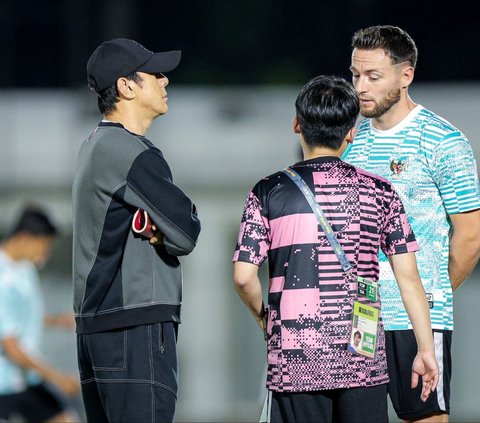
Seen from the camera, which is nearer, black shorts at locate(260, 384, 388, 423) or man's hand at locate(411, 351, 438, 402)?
black shorts at locate(260, 384, 388, 423)

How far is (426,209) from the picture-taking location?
4102 mm

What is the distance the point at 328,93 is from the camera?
3.71 metres

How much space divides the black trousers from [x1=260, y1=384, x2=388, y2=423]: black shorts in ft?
1.31

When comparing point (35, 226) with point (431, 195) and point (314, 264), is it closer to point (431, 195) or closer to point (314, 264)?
point (431, 195)

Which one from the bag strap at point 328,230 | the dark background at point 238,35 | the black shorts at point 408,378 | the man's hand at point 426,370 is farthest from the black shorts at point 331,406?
the dark background at point 238,35

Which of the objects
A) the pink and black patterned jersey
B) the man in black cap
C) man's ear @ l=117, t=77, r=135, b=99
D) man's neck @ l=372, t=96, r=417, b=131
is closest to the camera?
the pink and black patterned jersey

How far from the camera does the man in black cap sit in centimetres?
379

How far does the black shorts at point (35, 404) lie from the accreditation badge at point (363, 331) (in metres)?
3.66

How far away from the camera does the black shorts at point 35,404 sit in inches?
269

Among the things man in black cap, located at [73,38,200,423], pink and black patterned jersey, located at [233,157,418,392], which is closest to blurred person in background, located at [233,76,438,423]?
pink and black patterned jersey, located at [233,157,418,392]

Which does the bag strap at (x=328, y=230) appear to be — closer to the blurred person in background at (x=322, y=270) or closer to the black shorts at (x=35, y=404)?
the blurred person in background at (x=322, y=270)

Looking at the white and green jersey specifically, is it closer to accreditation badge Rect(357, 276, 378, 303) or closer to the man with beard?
the man with beard

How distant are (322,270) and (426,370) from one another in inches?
19.5

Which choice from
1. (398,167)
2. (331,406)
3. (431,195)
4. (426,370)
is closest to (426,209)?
(431,195)
